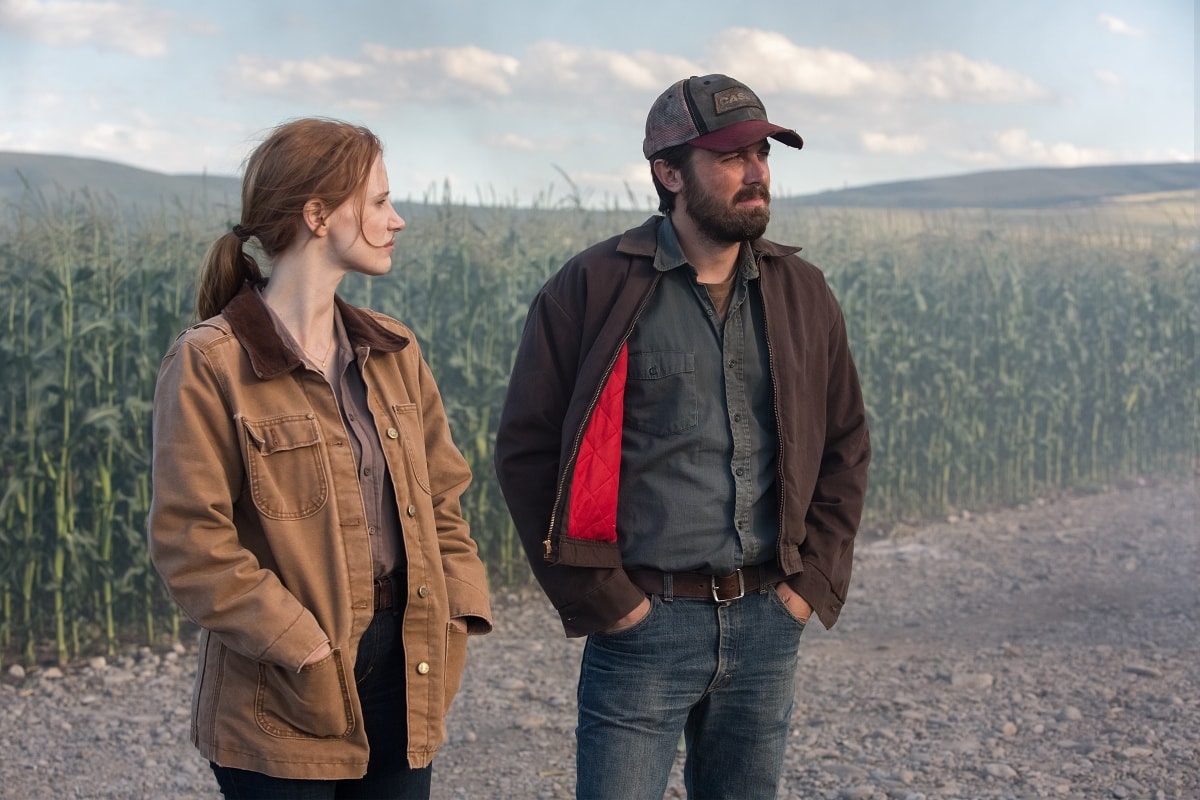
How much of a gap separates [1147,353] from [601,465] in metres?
11.5

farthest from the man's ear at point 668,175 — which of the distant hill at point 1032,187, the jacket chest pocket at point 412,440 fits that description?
the distant hill at point 1032,187

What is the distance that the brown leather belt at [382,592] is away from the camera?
2.28m

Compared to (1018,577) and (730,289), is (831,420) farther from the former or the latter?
(1018,577)

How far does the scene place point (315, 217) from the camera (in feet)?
7.47

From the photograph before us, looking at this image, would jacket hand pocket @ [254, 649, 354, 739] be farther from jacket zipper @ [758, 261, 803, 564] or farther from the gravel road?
the gravel road

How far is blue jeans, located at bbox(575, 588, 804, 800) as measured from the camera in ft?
8.66

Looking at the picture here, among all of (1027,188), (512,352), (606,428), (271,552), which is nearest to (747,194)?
(606,428)

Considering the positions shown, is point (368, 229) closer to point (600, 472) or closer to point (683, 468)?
point (600, 472)

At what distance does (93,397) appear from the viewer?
6473 millimetres

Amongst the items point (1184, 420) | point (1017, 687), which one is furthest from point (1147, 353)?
point (1017, 687)

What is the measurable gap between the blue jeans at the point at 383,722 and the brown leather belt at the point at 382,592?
17 millimetres

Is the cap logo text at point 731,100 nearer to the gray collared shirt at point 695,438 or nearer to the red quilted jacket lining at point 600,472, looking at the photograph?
the gray collared shirt at point 695,438

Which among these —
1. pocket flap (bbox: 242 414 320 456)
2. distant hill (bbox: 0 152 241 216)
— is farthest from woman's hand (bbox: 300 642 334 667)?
distant hill (bbox: 0 152 241 216)

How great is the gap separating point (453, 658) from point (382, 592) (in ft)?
0.70
